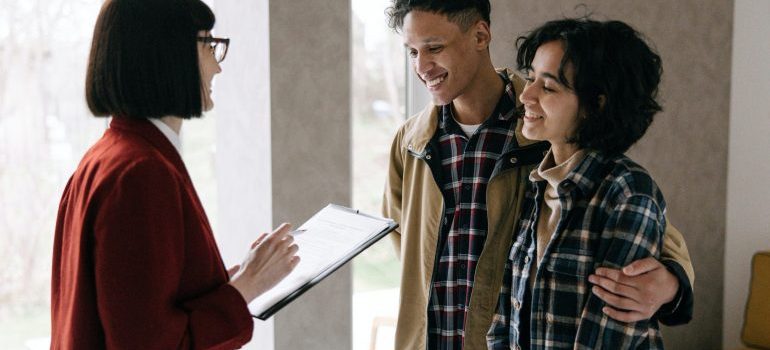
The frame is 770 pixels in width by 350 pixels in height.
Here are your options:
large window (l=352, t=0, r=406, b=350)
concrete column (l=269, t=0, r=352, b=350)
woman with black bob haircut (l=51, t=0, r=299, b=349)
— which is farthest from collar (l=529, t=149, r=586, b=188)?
large window (l=352, t=0, r=406, b=350)

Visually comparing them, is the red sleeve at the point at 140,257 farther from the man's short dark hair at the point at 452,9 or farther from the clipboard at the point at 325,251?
the man's short dark hair at the point at 452,9

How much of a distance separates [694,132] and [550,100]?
234cm

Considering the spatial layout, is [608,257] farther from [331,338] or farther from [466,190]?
[331,338]

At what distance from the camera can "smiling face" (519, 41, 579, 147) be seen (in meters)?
1.34

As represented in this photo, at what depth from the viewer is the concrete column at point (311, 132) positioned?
2.20m

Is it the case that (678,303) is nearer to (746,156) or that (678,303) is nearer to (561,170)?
(561,170)

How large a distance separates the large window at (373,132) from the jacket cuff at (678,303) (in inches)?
59.3

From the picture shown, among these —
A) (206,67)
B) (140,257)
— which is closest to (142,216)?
(140,257)

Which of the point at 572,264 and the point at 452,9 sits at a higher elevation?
the point at 452,9

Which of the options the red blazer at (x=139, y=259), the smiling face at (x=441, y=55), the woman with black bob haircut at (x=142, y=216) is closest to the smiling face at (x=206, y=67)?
the woman with black bob haircut at (x=142, y=216)

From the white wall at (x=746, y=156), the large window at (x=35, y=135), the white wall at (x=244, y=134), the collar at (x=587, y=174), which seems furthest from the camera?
the white wall at (x=746, y=156)

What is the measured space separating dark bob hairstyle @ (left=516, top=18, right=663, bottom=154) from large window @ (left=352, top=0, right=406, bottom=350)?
1.43 metres

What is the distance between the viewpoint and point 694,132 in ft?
11.2

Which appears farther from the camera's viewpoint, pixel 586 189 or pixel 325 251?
pixel 325 251
